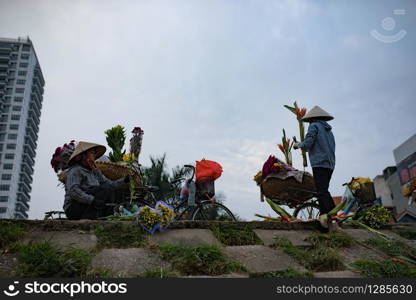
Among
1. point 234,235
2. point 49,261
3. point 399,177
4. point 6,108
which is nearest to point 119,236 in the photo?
point 49,261

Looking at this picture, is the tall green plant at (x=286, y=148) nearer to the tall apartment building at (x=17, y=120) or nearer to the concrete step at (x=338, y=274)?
the concrete step at (x=338, y=274)

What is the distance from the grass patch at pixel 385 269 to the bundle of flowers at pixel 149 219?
185 centimetres

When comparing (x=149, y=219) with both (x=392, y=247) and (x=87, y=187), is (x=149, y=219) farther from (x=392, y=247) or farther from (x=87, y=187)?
(x=392, y=247)

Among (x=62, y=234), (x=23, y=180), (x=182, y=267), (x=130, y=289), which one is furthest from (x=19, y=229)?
(x=23, y=180)

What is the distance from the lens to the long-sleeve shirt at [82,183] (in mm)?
3943

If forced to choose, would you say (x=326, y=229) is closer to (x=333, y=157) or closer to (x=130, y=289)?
(x=333, y=157)

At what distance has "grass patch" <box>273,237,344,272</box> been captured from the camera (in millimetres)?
2812

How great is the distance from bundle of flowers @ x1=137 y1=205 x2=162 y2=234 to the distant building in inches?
948

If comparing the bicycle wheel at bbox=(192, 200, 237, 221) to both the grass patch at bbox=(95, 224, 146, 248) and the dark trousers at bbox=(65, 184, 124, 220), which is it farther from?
the grass patch at bbox=(95, 224, 146, 248)

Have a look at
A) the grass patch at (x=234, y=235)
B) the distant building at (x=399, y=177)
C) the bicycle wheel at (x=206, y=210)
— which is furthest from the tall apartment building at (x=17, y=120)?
the grass patch at (x=234, y=235)

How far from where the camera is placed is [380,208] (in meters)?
4.16

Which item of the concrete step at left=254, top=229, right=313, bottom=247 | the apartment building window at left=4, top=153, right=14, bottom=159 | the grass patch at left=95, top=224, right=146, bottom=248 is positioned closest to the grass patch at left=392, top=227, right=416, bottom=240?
the concrete step at left=254, top=229, right=313, bottom=247

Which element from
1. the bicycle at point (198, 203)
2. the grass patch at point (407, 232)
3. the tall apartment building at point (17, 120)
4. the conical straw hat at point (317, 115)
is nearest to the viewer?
the grass patch at point (407, 232)

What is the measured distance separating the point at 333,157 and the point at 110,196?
10.3 ft
